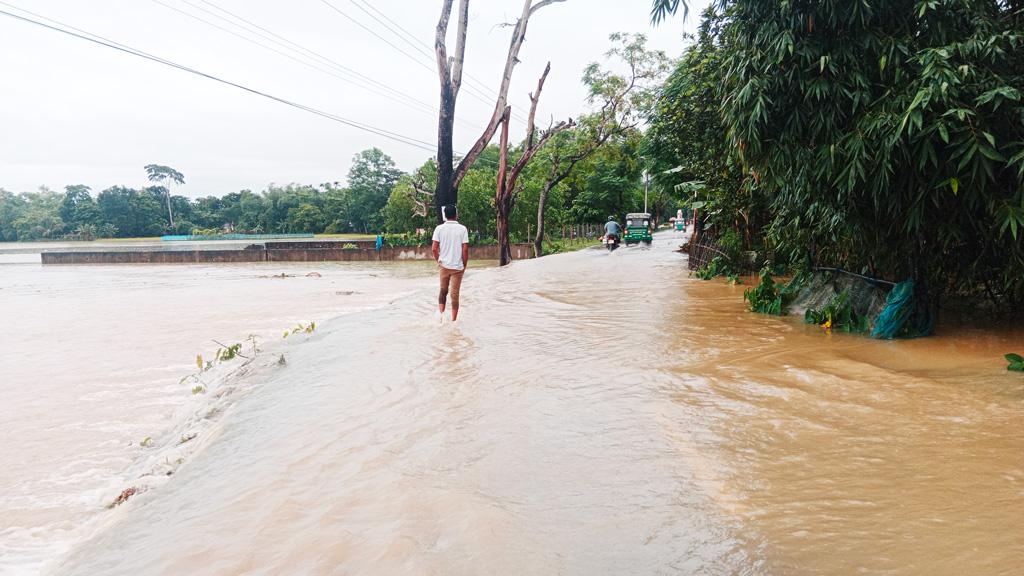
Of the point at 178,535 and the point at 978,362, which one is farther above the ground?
the point at 978,362

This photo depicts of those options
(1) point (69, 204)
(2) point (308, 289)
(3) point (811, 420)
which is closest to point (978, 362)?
(3) point (811, 420)

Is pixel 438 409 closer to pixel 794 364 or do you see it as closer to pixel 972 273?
pixel 794 364

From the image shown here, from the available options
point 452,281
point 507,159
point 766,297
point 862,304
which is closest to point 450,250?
point 452,281

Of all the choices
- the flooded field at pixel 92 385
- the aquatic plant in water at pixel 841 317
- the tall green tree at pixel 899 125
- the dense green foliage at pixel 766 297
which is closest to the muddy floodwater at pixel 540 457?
the flooded field at pixel 92 385

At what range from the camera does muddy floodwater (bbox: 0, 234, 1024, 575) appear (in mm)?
2602

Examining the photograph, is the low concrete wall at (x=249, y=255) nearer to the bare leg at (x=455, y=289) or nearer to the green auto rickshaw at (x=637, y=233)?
the green auto rickshaw at (x=637, y=233)

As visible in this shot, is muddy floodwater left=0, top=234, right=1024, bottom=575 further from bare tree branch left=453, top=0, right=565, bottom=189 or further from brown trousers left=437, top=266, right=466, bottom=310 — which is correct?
bare tree branch left=453, top=0, right=565, bottom=189

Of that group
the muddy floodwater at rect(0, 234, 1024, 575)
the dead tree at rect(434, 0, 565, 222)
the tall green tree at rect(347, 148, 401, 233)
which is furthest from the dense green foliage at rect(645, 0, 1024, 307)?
the tall green tree at rect(347, 148, 401, 233)

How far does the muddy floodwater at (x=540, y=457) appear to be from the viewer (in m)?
2.60

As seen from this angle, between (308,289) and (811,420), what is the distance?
21.1 metres

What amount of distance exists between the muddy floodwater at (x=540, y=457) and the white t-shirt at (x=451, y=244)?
49.5 inches

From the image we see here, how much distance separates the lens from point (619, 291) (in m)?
13.0

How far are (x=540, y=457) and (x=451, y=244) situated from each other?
221 inches

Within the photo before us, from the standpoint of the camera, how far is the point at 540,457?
365 centimetres
